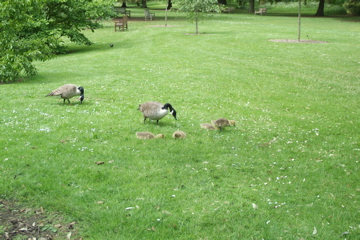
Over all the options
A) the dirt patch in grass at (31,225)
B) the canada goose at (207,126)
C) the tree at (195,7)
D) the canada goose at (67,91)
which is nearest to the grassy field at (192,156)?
the dirt patch in grass at (31,225)

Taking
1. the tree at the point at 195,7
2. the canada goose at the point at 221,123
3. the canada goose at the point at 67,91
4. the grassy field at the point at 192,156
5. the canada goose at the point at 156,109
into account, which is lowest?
the grassy field at the point at 192,156

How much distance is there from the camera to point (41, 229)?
20.0 ft

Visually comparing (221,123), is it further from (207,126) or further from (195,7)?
(195,7)

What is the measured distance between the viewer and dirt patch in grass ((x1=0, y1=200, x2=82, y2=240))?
594 centimetres

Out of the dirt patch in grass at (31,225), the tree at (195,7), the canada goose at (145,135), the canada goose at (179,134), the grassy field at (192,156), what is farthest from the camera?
the tree at (195,7)

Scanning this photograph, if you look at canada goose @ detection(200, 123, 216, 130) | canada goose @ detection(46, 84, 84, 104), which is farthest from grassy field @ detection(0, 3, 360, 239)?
canada goose @ detection(46, 84, 84, 104)

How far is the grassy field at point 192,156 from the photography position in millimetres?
6500

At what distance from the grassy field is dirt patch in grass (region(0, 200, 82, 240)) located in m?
0.16

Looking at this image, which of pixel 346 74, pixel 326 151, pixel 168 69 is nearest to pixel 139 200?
pixel 326 151

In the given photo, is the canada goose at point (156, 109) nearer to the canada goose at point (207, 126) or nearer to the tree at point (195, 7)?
the canada goose at point (207, 126)

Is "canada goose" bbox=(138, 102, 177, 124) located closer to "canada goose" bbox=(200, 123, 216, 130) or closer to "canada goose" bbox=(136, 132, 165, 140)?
"canada goose" bbox=(136, 132, 165, 140)

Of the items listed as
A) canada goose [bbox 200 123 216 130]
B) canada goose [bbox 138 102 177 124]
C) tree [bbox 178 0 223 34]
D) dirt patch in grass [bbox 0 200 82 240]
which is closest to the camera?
dirt patch in grass [bbox 0 200 82 240]

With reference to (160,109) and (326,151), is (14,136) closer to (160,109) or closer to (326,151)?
(160,109)

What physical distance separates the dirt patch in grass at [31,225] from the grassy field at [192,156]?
16cm
